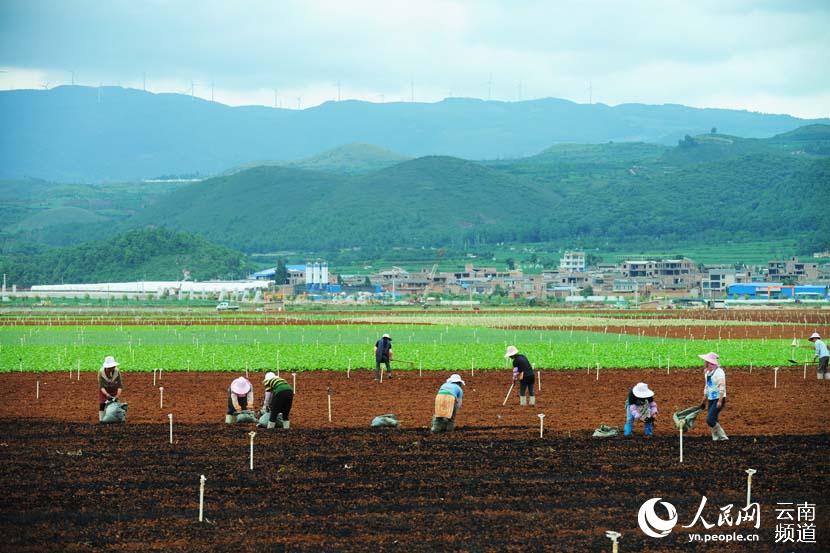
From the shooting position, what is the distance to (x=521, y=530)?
1424cm

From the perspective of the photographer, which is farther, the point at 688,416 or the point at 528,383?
the point at 528,383

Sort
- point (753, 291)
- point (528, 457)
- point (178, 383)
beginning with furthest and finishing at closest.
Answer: point (753, 291)
point (178, 383)
point (528, 457)

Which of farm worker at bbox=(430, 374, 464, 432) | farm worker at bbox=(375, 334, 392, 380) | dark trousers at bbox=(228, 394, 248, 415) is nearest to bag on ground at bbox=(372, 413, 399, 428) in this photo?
farm worker at bbox=(430, 374, 464, 432)

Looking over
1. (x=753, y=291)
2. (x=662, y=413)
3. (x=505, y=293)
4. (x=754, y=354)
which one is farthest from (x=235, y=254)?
(x=662, y=413)

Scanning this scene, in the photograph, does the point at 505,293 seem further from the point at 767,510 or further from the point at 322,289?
the point at 767,510

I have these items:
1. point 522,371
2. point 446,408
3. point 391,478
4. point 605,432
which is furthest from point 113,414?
point 605,432

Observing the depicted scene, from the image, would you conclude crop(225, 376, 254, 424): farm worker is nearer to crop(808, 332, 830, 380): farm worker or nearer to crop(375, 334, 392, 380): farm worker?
crop(375, 334, 392, 380): farm worker

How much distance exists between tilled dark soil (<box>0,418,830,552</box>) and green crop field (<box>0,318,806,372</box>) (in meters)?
18.1

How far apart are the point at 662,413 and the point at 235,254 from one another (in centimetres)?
17284

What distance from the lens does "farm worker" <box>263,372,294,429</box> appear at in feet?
73.3

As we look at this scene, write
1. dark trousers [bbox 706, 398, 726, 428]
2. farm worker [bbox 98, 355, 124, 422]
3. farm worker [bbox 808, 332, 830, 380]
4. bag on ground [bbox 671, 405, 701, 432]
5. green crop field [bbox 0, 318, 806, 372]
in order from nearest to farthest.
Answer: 1. dark trousers [bbox 706, 398, 726, 428]
2. bag on ground [bbox 671, 405, 701, 432]
3. farm worker [bbox 98, 355, 124, 422]
4. farm worker [bbox 808, 332, 830, 380]
5. green crop field [bbox 0, 318, 806, 372]

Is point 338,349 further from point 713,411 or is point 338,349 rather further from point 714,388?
point 714,388

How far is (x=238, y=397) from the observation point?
77.7 feet

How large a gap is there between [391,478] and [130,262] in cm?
16660
